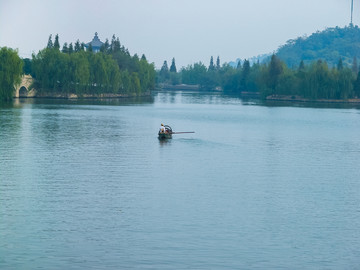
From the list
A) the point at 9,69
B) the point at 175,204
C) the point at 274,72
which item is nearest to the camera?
the point at 175,204

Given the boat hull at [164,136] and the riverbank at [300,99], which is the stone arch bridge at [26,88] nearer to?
the riverbank at [300,99]

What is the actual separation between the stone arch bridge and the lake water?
67321 mm

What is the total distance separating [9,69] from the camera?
90062 mm

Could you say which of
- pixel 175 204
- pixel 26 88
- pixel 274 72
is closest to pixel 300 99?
pixel 274 72

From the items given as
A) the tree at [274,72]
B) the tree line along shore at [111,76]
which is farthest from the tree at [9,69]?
the tree at [274,72]

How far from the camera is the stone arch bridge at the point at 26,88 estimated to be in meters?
112

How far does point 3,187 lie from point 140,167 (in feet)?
30.1

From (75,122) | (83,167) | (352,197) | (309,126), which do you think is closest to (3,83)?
(75,122)

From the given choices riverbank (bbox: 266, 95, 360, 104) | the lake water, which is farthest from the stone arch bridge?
riverbank (bbox: 266, 95, 360, 104)

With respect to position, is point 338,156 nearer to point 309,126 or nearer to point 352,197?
point 352,197

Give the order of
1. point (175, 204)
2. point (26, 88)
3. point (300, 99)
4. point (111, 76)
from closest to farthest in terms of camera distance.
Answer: point (175, 204)
point (26, 88)
point (111, 76)
point (300, 99)

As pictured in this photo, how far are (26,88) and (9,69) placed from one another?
2468 centimetres

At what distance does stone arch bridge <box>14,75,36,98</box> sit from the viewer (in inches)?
4405

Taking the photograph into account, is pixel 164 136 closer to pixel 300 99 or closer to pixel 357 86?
pixel 357 86
